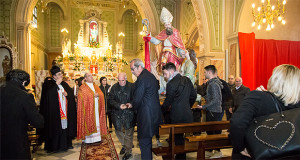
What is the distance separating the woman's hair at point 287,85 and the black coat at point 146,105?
5.22 feet

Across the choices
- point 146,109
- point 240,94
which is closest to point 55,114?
point 146,109

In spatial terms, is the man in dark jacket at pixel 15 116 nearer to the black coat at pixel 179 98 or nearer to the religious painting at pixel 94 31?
the black coat at pixel 179 98

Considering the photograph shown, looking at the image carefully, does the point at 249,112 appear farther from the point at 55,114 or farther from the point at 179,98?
the point at 55,114

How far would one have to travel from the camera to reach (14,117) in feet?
7.11

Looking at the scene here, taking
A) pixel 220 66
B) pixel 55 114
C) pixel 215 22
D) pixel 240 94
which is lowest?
pixel 55 114

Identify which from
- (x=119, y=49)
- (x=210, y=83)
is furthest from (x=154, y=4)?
(x=210, y=83)

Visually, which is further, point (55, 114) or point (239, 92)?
point (239, 92)

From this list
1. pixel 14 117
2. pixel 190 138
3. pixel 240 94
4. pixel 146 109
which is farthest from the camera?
pixel 240 94

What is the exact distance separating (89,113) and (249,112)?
12.1 ft

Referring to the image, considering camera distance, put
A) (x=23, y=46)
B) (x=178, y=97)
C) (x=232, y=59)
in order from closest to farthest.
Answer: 1. (x=178, y=97)
2. (x=232, y=59)
3. (x=23, y=46)

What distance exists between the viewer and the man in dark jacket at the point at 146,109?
2740mm

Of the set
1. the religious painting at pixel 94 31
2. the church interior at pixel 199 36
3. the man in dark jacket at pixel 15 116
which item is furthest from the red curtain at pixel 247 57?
the religious painting at pixel 94 31

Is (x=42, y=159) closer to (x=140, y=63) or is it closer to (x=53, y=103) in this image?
(x=53, y=103)

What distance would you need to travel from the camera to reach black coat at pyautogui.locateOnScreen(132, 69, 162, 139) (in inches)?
108
